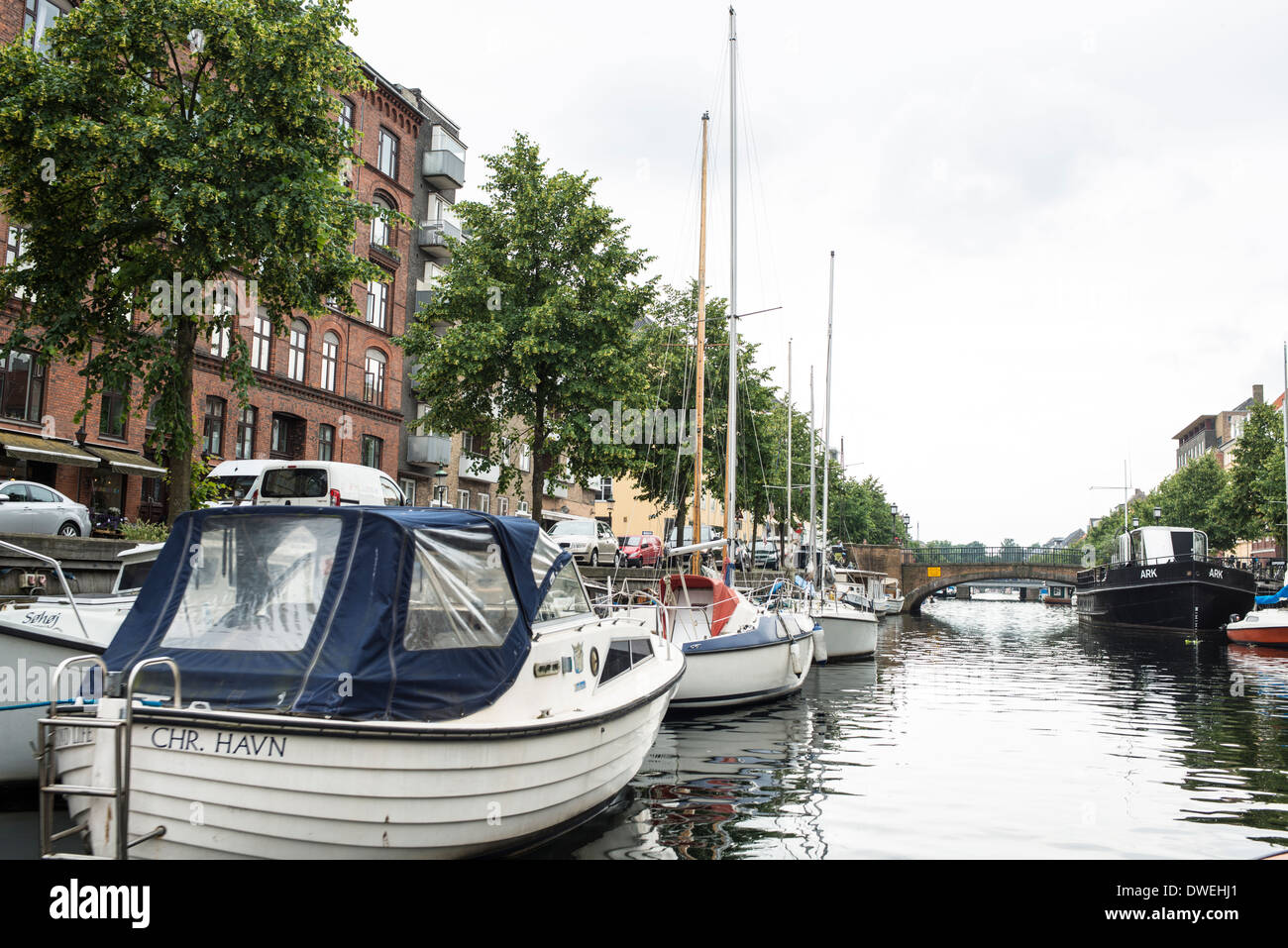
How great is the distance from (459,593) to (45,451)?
21275 millimetres

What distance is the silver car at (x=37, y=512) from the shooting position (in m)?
17.7

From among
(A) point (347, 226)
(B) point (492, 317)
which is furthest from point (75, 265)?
(B) point (492, 317)

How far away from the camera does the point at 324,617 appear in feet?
20.9

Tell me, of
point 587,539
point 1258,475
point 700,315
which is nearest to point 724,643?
point 700,315

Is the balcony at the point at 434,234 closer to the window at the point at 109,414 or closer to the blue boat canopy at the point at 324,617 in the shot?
the window at the point at 109,414

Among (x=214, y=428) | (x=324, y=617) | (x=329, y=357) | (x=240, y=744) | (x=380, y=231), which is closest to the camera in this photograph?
(x=240, y=744)

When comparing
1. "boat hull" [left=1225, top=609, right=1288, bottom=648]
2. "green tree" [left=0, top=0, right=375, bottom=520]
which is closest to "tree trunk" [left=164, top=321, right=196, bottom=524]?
"green tree" [left=0, top=0, right=375, bottom=520]

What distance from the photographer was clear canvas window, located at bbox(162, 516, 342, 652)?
6422 mm

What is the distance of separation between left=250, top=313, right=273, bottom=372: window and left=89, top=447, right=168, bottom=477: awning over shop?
6.78 m

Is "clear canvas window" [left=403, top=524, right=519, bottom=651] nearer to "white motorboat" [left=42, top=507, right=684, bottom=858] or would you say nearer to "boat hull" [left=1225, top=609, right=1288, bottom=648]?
"white motorboat" [left=42, top=507, right=684, bottom=858]

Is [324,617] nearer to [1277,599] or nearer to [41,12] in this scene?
[41,12]

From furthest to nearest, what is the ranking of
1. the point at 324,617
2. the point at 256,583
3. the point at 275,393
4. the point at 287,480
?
the point at 275,393
the point at 287,480
the point at 256,583
the point at 324,617

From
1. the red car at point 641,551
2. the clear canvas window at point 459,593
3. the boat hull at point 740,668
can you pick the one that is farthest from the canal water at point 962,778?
the red car at point 641,551

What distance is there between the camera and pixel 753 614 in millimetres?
17594
